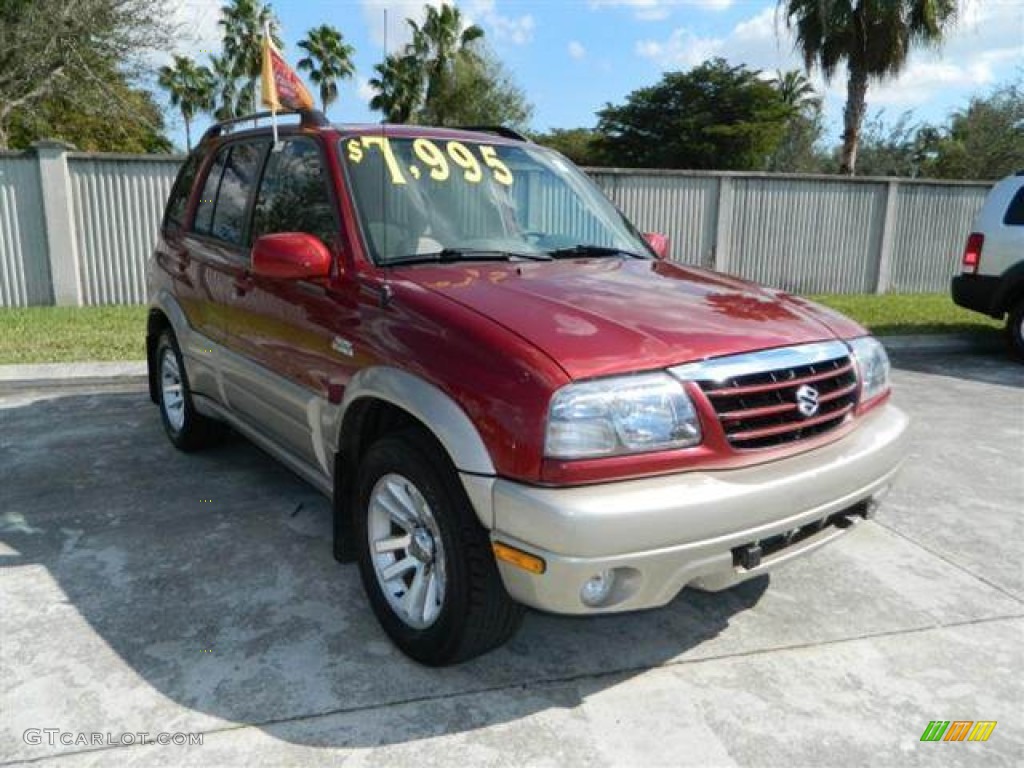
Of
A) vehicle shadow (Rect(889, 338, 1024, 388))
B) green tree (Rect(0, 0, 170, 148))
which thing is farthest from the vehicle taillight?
green tree (Rect(0, 0, 170, 148))

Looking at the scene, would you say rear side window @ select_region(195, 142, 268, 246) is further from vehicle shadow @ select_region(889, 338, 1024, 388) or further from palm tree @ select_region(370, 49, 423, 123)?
palm tree @ select_region(370, 49, 423, 123)

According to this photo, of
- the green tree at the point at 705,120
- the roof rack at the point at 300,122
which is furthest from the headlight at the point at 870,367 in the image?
the green tree at the point at 705,120

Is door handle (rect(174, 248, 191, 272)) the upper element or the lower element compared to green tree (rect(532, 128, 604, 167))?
lower

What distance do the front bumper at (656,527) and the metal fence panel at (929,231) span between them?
13447 millimetres

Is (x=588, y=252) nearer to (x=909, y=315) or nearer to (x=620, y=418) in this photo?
(x=620, y=418)

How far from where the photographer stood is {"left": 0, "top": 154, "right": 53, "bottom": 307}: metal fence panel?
34.1 feet

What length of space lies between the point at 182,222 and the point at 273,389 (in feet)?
6.01

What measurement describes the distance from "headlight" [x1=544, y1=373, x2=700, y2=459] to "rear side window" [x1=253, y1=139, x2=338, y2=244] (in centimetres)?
146

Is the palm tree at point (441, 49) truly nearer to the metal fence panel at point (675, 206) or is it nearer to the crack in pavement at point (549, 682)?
the metal fence panel at point (675, 206)

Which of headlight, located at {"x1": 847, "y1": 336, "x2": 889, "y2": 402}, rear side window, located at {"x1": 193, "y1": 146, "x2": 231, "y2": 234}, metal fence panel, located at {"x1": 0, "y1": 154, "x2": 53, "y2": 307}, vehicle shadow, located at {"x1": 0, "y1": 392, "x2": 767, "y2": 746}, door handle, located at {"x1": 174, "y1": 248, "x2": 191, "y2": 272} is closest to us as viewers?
vehicle shadow, located at {"x1": 0, "y1": 392, "x2": 767, "y2": 746}

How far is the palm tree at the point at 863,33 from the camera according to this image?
16250mm

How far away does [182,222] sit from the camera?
4914 millimetres

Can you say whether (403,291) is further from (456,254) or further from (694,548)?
(694,548)

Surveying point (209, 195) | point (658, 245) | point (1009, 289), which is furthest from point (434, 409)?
point (1009, 289)
